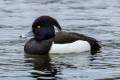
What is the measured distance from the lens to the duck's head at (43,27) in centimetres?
1767

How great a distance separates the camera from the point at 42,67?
15398mm

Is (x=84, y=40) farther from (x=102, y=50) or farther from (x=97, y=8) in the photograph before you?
(x=97, y=8)

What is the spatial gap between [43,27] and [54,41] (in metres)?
0.72

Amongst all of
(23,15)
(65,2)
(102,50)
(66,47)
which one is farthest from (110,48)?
(65,2)

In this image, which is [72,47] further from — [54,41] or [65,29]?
[65,29]

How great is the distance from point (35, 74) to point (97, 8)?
11506mm

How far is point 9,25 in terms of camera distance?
21453 millimetres

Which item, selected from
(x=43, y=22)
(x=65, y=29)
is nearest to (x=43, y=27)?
(x=43, y=22)

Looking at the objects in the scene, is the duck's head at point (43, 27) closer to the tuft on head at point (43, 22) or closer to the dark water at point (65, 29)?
the tuft on head at point (43, 22)

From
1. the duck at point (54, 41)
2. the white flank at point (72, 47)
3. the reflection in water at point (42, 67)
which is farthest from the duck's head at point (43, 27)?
the reflection in water at point (42, 67)

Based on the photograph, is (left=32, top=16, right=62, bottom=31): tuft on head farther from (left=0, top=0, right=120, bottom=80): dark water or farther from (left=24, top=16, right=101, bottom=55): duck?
(left=0, top=0, right=120, bottom=80): dark water

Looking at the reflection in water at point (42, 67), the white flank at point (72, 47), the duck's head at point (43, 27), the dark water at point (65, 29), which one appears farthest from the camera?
the duck's head at point (43, 27)

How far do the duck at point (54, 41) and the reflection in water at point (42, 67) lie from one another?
0.90ft

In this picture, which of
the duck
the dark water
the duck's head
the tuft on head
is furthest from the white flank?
the tuft on head
